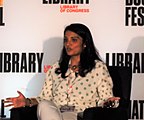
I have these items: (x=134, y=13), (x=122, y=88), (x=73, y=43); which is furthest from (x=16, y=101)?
(x=134, y=13)

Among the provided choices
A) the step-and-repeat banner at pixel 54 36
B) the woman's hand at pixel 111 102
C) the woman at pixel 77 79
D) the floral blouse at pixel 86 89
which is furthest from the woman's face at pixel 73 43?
the step-and-repeat banner at pixel 54 36

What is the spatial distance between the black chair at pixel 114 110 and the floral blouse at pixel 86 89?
0.41ft

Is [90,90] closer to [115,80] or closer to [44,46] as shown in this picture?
[115,80]

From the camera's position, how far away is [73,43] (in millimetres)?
2707

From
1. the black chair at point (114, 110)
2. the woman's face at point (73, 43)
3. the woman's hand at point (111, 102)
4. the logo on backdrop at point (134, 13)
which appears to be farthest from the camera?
the logo on backdrop at point (134, 13)

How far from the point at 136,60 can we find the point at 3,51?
1.22m

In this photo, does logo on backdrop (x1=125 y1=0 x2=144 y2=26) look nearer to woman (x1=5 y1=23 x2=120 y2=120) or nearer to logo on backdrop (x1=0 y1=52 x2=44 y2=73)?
woman (x1=5 y1=23 x2=120 y2=120)

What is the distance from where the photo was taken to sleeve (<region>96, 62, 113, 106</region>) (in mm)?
2607

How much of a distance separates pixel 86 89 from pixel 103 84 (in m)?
0.13

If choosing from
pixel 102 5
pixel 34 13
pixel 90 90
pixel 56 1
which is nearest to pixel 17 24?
pixel 34 13

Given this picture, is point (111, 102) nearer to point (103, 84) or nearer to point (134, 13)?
point (103, 84)

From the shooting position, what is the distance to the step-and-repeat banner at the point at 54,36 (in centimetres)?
332

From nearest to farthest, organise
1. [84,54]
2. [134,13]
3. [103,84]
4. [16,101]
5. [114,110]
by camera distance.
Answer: [114,110] < [16,101] < [103,84] < [84,54] < [134,13]

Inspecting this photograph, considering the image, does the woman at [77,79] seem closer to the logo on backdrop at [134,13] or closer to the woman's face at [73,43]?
the woman's face at [73,43]
